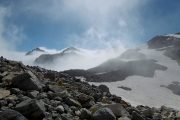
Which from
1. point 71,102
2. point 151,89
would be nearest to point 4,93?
point 71,102

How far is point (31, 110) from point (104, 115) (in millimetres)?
2883

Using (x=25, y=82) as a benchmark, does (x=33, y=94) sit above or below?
below

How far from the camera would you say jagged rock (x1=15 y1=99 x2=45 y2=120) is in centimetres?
1096

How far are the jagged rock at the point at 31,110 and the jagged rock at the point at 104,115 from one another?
2.20m

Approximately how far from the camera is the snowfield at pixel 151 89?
4108 inches

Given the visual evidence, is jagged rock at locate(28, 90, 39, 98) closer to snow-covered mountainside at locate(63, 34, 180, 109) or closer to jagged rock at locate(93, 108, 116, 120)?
jagged rock at locate(93, 108, 116, 120)

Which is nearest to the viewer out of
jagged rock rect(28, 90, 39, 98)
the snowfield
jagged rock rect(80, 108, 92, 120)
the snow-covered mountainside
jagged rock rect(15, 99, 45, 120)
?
jagged rock rect(15, 99, 45, 120)

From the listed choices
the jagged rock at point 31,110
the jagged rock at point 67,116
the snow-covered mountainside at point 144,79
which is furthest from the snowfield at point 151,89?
the jagged rock at point 31,110

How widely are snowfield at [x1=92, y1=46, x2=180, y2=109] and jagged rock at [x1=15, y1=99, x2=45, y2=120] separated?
79.5 metres

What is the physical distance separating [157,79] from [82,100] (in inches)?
5414

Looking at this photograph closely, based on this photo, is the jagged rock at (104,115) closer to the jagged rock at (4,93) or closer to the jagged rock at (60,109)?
the jagged rock at (60,109)

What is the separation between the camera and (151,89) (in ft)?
422

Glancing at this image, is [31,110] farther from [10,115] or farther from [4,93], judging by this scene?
[4,93]

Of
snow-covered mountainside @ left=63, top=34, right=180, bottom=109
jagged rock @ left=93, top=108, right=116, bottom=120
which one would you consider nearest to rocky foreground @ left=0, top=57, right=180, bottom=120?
jagged rock @ left=93, top=108, right=116, bottom=120
